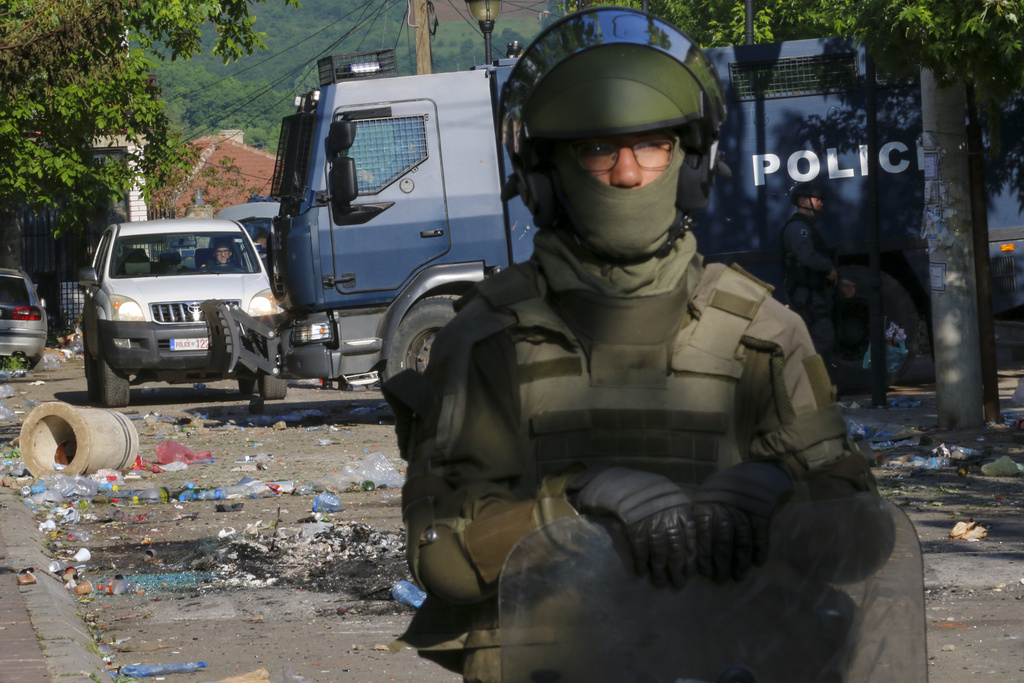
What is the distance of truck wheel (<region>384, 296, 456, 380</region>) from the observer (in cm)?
1152

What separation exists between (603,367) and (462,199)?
381 inches

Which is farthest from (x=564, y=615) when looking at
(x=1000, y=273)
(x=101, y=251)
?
(x=101, y=251)

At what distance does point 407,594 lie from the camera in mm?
6023

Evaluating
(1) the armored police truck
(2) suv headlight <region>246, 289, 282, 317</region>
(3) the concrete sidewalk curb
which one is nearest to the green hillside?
(2) suv headlight <region>246, 289, 282, 317</region>

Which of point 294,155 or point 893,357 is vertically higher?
point 294,155

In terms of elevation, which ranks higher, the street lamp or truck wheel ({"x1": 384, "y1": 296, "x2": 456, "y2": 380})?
the street lamp

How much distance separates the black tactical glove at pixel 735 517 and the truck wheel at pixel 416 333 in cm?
965

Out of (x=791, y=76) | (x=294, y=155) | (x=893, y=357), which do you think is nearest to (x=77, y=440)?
(x=294, y=155)

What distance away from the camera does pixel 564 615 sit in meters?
1.69

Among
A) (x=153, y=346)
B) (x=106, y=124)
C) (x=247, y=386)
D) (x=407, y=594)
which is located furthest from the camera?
(x=106, y=124)

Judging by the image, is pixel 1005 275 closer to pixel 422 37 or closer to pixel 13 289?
pixel 422 37

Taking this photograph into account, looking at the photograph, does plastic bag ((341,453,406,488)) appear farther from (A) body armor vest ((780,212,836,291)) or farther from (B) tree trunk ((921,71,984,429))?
(A) body armor vest ((780,212,836,291))

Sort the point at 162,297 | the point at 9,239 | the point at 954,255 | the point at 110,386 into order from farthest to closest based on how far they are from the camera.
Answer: the point at 9,239
the point at 110,386
the point at 162,297
the point at 954,255

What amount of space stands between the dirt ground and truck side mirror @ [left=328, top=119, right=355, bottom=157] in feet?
8.62
